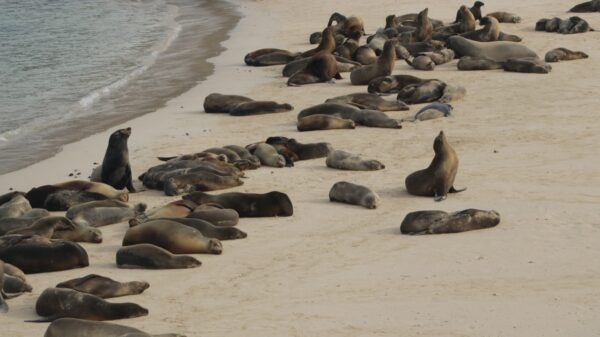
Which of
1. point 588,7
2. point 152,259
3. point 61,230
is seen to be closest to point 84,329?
point 152,259

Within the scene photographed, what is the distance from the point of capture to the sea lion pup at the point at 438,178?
9125 mm

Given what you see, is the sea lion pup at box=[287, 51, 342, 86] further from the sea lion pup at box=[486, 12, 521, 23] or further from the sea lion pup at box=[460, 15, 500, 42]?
the sea lion pup at box=[486, 12, 521, 23]

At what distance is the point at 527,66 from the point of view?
603 inches

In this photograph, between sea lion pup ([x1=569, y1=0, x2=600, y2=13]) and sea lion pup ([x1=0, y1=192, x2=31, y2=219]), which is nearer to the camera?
sea lion pup ([x1=0, y1=192, x2=31, y2=219])

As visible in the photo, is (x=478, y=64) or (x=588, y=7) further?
(x=588, y=7)

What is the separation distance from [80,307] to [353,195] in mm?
3271

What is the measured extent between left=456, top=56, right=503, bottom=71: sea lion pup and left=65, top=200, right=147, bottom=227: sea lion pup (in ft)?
26.3

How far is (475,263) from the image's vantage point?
7.16 metres

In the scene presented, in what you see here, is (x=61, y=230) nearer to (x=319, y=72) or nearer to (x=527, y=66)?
(x=319, y=72)

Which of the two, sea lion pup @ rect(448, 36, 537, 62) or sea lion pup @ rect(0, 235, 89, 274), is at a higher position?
sea lion pup @ rect(0, 235, 89, 274)

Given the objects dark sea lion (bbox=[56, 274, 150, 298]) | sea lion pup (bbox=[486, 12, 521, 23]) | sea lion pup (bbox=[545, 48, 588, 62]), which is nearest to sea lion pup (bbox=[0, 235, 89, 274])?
dark sea lion (bbox=[56, 274, 150, 298])

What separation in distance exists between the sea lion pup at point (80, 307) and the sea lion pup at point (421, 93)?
25.6 ft

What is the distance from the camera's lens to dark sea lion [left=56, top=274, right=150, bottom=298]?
6.70 m

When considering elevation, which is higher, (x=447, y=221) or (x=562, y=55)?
(x=447, y=221)
